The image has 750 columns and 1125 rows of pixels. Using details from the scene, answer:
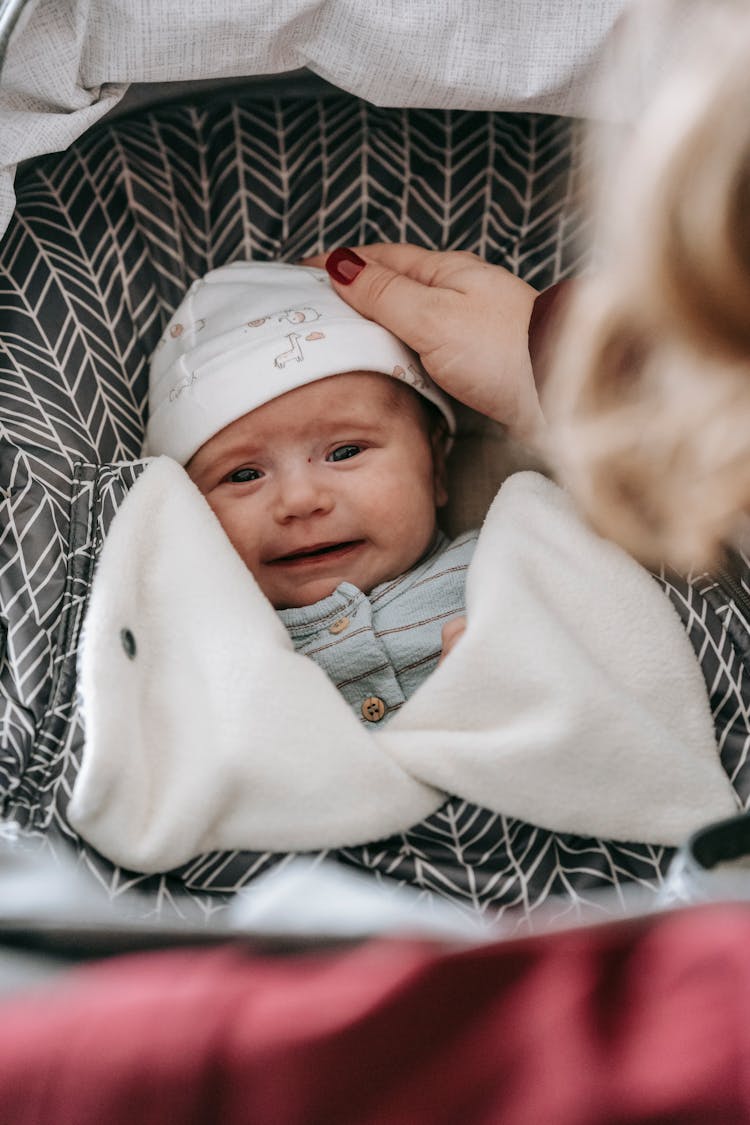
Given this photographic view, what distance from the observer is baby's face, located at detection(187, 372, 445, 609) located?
3.76 feet

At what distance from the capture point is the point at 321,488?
1.14m

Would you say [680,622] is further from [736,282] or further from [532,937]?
[532,937]

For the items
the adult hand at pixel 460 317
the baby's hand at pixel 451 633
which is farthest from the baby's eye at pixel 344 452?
the baby's hand at pixel 451 633

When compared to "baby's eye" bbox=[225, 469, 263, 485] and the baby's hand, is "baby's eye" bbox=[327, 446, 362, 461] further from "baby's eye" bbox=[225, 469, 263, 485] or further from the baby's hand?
the baby's hand

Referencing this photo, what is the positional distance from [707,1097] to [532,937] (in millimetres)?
99

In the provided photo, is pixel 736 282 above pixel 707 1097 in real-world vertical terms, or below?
above

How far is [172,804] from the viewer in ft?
2.94

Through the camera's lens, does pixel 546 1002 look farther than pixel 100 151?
No

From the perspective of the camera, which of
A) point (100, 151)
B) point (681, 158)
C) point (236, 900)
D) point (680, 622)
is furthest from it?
point (100, 151)

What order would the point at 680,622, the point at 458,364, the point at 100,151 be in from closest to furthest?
the point at 680,622 < the point at 458,364 < the point at 100,151

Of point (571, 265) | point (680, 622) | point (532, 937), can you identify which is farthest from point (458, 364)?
point (532, 937)

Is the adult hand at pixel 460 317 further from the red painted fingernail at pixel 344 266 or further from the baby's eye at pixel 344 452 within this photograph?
the baby's eye at pixel 344 452

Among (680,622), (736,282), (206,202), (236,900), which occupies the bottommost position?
(236,900)

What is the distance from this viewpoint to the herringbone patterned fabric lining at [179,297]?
0.92 m
